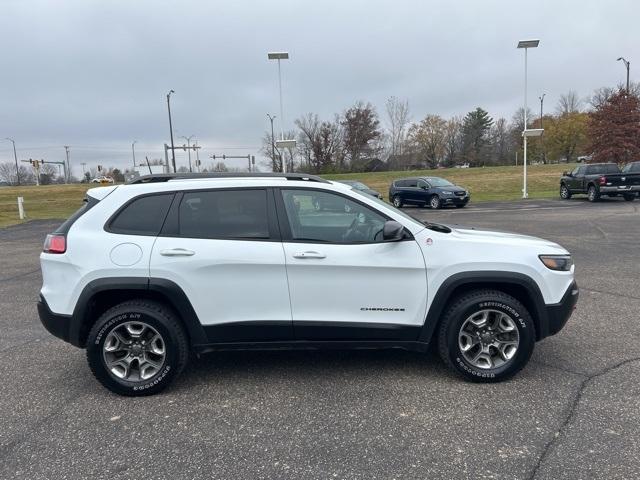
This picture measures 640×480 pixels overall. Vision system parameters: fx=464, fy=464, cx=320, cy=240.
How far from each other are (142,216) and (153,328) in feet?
2.93

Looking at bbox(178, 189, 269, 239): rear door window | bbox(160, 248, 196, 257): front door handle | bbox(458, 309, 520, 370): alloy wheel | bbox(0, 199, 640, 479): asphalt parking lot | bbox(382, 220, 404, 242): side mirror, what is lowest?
bbox(0, 199, 640, 479): asphalt parking lot

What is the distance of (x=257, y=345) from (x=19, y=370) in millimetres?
2305

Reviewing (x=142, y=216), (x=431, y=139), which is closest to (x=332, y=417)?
(x=142, y=216)

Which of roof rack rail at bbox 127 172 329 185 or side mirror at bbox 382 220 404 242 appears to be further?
roof rack rail at bbox 127 172 329 185

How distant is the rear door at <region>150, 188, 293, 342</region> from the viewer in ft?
11.7

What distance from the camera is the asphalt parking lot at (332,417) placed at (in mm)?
2738

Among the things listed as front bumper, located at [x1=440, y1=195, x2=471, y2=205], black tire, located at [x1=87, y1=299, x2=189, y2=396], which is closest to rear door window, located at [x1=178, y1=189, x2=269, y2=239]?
black tire, located at [x1=87, y1=299, x2=189, y2=396]

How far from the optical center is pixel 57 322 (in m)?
3.64

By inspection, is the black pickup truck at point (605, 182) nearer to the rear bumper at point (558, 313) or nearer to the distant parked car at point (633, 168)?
the distant parked car at point (633, 168)

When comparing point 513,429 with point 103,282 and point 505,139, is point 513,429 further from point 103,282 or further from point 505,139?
point 505,139

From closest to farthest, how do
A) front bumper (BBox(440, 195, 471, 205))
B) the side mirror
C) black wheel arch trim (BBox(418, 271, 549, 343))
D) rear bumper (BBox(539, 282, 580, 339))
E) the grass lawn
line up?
the side mirror
black wheel arch trim (BBox(418, 271, 549, 343))
rear bumper (BBox(539, 282, 580, 339))
front bumper (BBox(440, 195, 471, 205))
the grass lawn

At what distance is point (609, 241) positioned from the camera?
10.7m

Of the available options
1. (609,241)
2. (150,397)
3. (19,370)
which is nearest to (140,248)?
(150,397)

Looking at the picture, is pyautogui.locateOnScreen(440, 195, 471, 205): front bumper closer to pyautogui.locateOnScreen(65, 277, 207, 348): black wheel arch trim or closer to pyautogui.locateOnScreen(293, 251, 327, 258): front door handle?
pyautogui.locateOnScreen(293, 251, 327, 258): front door handle
